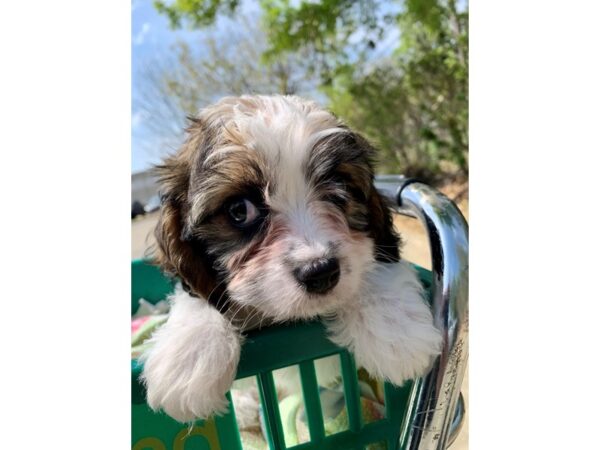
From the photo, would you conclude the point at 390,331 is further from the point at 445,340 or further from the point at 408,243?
the point at 408,243

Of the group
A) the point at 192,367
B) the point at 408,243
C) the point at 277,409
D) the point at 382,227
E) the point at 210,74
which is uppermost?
the point at 210,74

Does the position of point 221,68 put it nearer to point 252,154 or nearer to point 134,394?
point 252,154

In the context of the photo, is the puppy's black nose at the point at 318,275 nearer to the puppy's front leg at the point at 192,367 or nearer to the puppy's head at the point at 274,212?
the puppy's head at the point at 274,212

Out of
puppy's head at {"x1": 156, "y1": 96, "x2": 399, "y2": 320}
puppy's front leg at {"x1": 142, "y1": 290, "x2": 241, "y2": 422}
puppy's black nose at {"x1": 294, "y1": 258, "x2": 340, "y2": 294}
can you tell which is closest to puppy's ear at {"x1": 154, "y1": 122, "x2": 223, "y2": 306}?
puppy's head at {"x1": 156, "y1": 96, "x2": 399, "y2": 320}

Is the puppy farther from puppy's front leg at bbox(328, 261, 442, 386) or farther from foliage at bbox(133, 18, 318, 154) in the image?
foliage at bbox(133, 18, 318, 154)

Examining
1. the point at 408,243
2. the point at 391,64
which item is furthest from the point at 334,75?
the point at 408,243

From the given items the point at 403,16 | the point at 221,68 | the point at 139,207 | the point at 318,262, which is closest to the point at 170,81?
the point at 221,68

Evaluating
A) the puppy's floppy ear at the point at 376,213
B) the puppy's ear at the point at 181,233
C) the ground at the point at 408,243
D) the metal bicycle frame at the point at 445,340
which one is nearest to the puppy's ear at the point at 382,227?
the puppy's floppy ear at the point at 376,213
